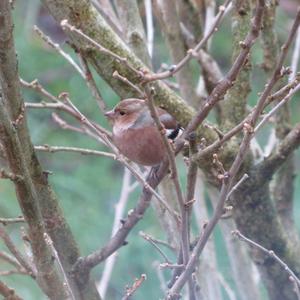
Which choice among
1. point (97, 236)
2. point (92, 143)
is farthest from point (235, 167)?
point (92, 143)

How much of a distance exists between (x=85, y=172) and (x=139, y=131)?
299 cm

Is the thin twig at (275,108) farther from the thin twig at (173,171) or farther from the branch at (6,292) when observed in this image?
the branch at (6,292)

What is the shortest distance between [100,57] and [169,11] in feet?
1.78

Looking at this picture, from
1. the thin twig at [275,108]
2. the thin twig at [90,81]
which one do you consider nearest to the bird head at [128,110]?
the thin twig at [90,81]

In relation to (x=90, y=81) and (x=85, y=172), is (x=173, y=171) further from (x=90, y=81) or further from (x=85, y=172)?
(x=85, y=172)

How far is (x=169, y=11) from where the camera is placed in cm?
298

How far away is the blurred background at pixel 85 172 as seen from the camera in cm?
459

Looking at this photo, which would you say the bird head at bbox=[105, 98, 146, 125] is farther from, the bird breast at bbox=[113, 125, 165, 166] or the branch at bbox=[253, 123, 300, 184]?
the branch at bbox=[253, 123, 300, 184]

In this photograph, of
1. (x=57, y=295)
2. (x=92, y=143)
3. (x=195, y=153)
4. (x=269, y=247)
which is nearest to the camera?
(x=195, y=153)

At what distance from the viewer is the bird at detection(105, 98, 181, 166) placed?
2.50 meters

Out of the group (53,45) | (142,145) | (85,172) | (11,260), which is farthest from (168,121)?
(85,172)

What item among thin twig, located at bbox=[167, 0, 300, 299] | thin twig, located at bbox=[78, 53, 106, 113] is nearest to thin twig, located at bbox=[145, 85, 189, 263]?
thin twig, located at bbox=[167, 0, 300, 299]

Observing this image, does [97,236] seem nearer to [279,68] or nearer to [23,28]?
[23,28]

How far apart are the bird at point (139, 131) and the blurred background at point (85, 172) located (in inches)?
62.9
